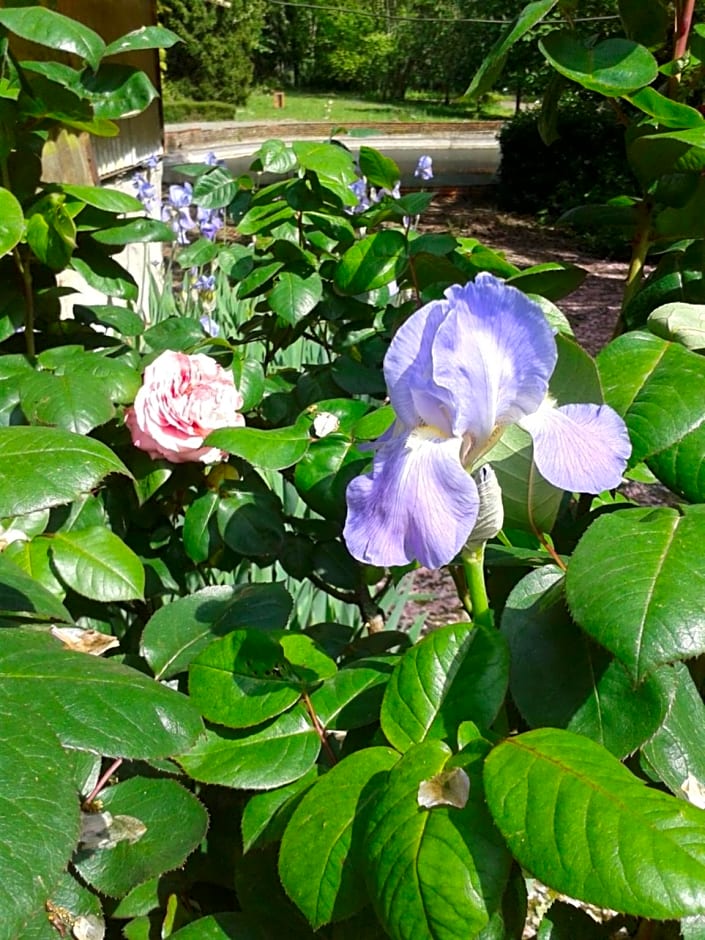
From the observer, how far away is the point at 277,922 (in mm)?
642

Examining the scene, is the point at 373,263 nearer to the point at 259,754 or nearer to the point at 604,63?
the point at 604,63

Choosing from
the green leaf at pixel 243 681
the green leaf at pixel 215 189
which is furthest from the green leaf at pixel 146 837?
the green leaf at pixel 215 189

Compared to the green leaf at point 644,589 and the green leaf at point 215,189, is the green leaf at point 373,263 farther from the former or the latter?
the green leaf at point 644,589

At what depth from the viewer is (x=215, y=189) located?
4.29ft

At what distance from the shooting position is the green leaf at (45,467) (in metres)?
0.53

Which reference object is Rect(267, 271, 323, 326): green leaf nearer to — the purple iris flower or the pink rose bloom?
the pink rose bloom

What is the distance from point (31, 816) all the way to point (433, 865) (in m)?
0.20

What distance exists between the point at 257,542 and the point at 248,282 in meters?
0.41

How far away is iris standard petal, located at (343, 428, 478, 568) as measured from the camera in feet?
1.55

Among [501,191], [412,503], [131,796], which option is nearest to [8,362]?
[131,796]

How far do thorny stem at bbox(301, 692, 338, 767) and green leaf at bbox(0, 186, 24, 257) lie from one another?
0.54 m

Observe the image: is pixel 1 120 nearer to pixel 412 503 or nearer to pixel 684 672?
pixel 412 503

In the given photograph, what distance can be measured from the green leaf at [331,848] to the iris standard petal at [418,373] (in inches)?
8.6

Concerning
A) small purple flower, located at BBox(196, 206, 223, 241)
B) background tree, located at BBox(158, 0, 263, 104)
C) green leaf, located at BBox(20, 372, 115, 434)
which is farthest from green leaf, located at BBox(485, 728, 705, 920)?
background tree, located at BBox(158, 0, 263, 104)
